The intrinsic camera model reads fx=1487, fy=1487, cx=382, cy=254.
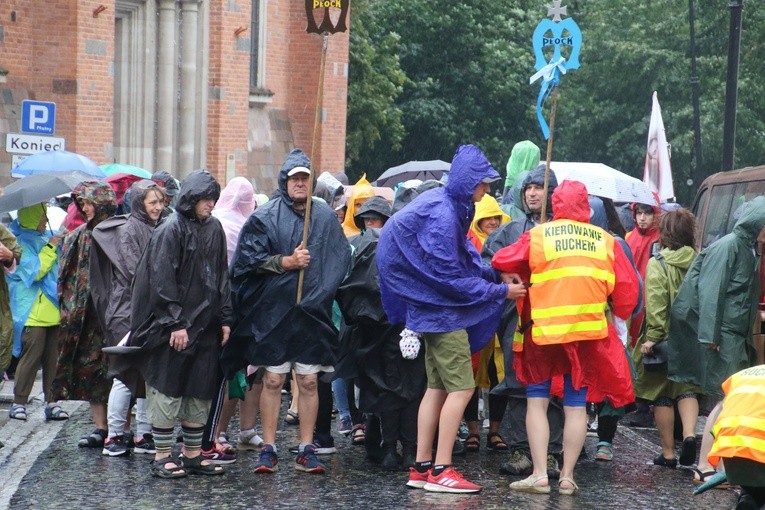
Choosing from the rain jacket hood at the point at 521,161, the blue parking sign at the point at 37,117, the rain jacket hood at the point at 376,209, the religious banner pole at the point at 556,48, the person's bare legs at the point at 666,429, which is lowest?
the person's bare legs at the point at 666,429

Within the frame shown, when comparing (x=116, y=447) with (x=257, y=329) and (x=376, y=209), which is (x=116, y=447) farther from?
(x=376, y=209)

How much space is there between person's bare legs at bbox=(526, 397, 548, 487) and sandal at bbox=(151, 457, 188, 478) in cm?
212

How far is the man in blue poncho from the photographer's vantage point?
28.6 feet

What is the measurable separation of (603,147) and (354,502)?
39.4 metres

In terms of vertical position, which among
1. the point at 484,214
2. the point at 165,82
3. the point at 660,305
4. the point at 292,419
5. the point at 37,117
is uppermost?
the point at 165,82

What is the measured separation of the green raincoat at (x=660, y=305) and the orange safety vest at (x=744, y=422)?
3.03 m

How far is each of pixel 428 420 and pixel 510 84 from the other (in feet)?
123

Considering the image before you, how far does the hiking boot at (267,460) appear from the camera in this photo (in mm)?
9148

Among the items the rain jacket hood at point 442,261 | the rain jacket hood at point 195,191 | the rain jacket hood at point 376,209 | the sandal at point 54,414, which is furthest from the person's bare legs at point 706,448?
the sandal at point 54,414

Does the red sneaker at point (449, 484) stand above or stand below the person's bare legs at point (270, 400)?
below

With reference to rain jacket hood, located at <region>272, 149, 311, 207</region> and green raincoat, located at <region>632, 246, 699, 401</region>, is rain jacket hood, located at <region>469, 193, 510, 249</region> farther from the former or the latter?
rain jacket hood, located at <region>272, 149, 311, 207</region>

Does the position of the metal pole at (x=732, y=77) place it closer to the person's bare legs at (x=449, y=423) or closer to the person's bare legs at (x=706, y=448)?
the person's bare legs at (x=706, y=448)

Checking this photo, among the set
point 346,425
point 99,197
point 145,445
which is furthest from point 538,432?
point 99,197

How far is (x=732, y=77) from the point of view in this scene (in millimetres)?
20781
